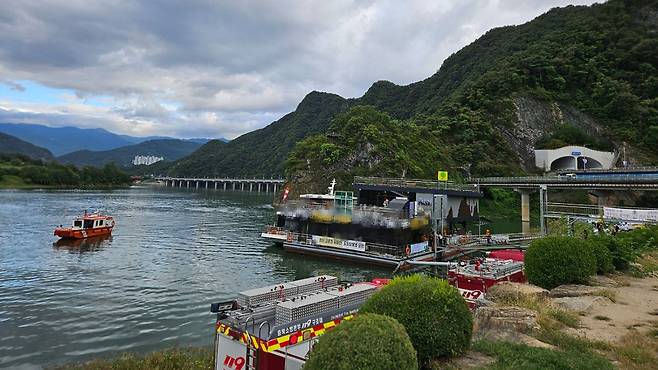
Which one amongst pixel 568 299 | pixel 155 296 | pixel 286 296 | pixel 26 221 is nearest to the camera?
pixel 286 296

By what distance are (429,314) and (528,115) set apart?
11737 cm

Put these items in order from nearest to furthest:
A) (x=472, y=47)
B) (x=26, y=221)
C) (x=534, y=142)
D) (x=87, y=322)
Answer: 1. (x=87, y=322)
2. (x=26, y=221)
3. (x=534, y=142)
4. (x=472, y=47)

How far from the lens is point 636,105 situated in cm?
10300

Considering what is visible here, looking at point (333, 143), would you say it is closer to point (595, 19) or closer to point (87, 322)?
point (87, 322)

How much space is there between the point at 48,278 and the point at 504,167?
94.6m

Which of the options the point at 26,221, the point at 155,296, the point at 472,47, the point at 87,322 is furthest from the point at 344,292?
the point at 472,47

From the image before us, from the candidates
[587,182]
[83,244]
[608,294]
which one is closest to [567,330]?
[608,294]

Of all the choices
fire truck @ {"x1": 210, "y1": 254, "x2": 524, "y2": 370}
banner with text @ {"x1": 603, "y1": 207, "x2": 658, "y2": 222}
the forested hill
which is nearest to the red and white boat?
fire truck @ {"x1": 210, "y1": 254, "x2": 524, "y2": 370}

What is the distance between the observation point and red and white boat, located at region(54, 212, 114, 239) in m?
44.8

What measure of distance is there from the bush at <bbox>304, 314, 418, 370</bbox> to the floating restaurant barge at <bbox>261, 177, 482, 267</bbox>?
83.5ft

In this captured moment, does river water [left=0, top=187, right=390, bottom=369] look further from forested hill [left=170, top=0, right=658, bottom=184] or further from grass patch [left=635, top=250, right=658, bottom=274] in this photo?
forested hill [left=170, top=0, right=658, bottom=184]

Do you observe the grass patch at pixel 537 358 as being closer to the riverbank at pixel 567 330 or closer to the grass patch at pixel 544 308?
the riverbank at pixel 567 330

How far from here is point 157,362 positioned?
14883 millimetres

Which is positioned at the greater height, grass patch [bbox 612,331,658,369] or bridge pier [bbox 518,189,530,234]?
→ bridge pier [bbox 518,189,530,234]
